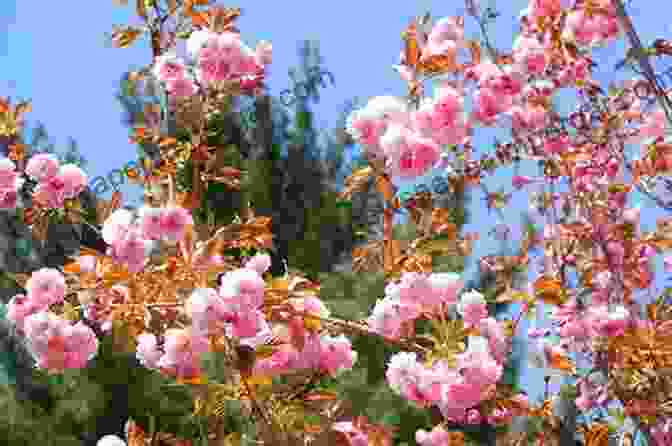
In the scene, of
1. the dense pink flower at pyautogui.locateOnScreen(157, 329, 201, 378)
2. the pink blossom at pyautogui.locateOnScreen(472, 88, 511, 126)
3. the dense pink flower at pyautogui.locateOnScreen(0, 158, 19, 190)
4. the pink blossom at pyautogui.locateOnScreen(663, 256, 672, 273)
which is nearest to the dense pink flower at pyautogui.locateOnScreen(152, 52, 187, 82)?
the dense pink flower at pyautogui.locateOnScreen(0, 158, 19, 190)

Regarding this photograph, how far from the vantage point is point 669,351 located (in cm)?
195

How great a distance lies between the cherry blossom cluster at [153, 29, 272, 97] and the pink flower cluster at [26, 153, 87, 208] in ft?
0.92

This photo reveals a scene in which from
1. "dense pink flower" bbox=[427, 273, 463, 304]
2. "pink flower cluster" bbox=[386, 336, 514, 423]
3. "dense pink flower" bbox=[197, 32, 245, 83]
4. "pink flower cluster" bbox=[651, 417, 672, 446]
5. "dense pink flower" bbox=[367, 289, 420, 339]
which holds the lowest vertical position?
"pink flower cluster" bbox=[651, 417, 672, 446]

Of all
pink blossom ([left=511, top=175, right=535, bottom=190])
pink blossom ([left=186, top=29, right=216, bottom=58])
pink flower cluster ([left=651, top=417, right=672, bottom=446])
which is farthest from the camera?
pink blossom ([left=511, top=175, right=535, bottom=190])

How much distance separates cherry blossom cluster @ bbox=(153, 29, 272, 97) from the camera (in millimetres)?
1662

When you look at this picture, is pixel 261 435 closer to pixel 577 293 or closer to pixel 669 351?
pixel 669 351

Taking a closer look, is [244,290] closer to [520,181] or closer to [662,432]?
[662,432]

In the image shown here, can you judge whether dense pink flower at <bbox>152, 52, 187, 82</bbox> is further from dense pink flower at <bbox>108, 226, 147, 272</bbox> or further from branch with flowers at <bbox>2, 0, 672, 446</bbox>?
dense pink flower at <bbox>108, 226, 147, 272</bbox>

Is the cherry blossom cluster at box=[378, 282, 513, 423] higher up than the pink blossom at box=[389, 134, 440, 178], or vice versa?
the pink blossom at box=[389, 134, 440, 178]

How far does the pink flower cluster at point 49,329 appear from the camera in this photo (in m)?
1.42

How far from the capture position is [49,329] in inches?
55.7

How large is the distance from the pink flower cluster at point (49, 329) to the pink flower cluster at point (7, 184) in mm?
407

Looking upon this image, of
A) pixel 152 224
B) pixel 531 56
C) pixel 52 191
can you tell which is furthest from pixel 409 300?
pixel 531 56

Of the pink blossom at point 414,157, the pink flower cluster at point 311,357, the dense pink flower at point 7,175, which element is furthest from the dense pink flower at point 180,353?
the dense pink flower at point 7,175
